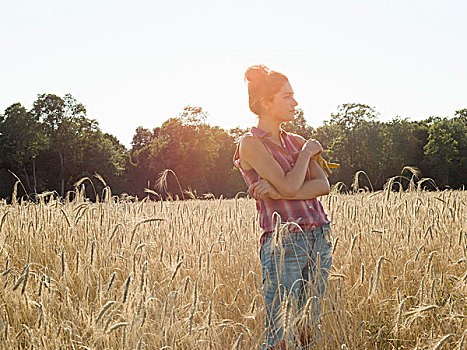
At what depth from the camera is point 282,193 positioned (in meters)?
2.62

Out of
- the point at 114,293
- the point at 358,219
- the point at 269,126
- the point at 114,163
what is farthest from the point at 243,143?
the point at 114,163

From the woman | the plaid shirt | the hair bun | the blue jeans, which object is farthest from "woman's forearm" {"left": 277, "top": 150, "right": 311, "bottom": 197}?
the hair bun

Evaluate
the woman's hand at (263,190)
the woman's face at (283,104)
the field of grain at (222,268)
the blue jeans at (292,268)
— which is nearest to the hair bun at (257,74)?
the woman's face at (283,104)

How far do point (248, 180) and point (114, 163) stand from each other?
4201 cm

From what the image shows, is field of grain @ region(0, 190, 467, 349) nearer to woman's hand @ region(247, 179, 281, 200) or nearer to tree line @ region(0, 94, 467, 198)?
woman's hand @ region(247, 179, 281, 200)

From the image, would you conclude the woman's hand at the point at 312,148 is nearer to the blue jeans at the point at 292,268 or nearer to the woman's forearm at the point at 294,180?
the woman's forearm at the point at 294,180

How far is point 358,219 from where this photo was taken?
4.27 meters

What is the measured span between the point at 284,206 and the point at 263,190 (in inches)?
8.2

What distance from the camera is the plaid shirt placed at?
266cm

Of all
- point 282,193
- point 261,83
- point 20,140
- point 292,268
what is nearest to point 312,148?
point 282,193

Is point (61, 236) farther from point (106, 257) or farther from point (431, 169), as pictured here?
point (431, 169)

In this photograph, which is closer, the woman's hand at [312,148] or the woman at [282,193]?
the woman at [282,193]

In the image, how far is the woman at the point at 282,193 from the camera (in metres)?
2.53

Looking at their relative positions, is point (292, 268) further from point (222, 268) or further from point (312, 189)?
point (222, 268)
